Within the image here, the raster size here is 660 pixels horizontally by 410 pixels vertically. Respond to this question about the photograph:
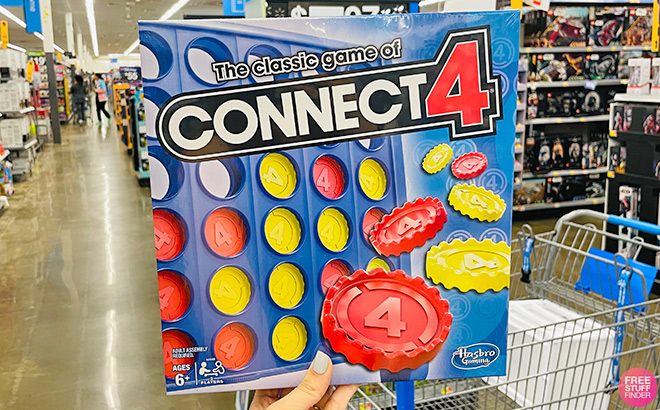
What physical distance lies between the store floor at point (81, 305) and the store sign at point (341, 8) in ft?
6.85

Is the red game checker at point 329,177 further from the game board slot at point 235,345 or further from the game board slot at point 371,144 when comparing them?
the game board slot at point 235,345

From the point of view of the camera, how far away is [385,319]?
88 centimetres

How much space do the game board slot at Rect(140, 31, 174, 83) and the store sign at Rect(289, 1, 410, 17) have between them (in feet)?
7.60

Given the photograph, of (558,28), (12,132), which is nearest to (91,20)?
(12,132)

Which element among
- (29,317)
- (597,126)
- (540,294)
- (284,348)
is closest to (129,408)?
(29,317)

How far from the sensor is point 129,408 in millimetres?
3387

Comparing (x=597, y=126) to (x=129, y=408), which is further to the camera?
(x=597, y=126)

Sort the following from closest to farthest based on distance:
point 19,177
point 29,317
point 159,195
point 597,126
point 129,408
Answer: point 159,195 < point 129,408 < point 29,317 < point 597,126 < point 19,177

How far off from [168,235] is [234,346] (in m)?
0.18

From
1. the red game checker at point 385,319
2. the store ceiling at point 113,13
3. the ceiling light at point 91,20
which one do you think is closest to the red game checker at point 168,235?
the red game checker at point 385,319

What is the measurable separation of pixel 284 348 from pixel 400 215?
0.79ft

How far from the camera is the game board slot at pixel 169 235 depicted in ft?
2.70

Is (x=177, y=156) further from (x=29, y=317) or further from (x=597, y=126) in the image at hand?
(x=597, y=126)

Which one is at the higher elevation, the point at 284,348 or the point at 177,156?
the point at 177,156
